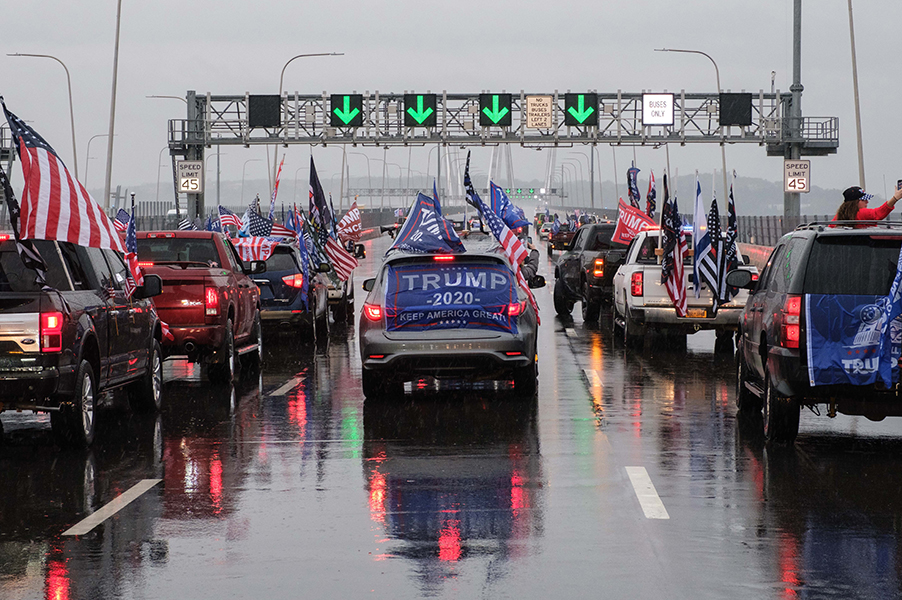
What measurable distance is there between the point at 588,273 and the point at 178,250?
9.85 metres

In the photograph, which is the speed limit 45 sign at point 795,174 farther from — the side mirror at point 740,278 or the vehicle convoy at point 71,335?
the vehicle convoy at point 71,335

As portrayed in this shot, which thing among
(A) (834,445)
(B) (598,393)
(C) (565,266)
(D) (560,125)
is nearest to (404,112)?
(D) (560,125)

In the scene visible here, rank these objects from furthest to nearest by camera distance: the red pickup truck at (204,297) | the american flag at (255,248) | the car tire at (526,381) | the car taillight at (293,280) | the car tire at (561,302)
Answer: the car tire at (561,302)
the american flag at (255,248)
the car taillight at (293,280)
the red pickup truck at (204,297)
the car tire at (526,381)

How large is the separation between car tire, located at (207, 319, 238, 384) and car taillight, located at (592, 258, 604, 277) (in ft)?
32.1

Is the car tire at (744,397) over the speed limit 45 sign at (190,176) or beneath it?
beneath

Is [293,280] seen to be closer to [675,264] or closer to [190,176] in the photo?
[675,264]

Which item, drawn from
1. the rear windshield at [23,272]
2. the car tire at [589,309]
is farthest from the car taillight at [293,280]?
the rear windshield at [23,272]

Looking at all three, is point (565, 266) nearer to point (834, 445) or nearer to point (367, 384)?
point (367, 384)

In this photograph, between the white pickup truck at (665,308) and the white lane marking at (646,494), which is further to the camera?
the white pickup truck at (665,308)

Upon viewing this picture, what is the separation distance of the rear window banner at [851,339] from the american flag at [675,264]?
867 centimetres

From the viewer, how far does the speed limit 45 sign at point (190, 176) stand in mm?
53594

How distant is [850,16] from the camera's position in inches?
1542

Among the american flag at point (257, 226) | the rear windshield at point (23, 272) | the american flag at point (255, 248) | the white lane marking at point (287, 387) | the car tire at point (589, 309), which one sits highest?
the american flag at point (257, 226)

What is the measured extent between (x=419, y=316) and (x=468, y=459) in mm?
3313
